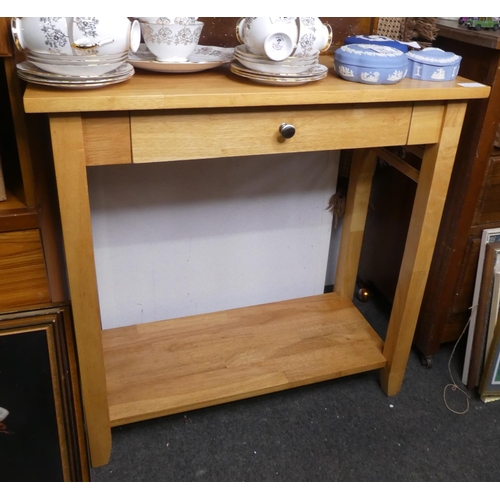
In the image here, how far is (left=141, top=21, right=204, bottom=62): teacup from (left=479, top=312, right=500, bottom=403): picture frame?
97cm

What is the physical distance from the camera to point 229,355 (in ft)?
4.28

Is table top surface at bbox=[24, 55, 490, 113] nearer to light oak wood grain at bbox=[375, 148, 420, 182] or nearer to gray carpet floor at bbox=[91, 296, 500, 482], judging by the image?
light oak wood grain at bbox=[375, 148, 420, 182]

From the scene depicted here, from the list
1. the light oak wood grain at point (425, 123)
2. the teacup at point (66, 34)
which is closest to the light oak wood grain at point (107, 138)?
the teacup at point (66, 34)

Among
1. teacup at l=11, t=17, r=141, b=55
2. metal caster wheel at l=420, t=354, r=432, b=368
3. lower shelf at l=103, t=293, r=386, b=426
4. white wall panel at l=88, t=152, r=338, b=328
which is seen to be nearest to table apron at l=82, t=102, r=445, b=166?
teacup at l=11, t=17, r=141, b=55

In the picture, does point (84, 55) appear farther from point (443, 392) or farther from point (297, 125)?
point (443, 392)

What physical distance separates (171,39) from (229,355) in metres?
0.75

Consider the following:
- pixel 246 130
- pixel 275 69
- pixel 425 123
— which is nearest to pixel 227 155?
pixel 246 130

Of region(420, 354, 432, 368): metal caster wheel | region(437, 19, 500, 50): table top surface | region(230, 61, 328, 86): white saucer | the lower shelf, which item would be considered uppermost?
region(437, 19, 500, 50): table top surface

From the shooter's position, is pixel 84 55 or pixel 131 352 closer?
pixel 84 55

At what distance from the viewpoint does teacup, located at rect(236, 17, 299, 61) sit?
0.85 metres

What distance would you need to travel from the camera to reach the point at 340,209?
147 cm

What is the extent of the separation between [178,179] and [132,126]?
0.44m

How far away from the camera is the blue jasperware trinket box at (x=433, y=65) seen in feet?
3.24

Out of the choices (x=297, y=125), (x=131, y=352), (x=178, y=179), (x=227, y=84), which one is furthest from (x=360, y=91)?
(x=131, y=352)
